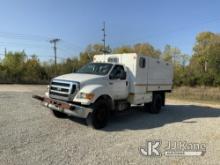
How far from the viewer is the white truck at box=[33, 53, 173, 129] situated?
771cm

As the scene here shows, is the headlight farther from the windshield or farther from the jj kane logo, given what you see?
the jj kane logo

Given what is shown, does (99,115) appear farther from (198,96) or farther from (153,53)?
(153,53)

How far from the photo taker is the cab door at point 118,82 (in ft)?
29.1

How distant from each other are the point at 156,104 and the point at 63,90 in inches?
226

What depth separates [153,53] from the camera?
63000 mm

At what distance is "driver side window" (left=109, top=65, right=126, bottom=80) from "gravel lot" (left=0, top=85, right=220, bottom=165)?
1.76 metres

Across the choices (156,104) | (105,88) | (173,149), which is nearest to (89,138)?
(105,88)

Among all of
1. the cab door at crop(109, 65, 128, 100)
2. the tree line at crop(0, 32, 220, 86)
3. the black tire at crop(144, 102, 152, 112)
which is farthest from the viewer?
the tree line at crop(0, 32, 220, 86)

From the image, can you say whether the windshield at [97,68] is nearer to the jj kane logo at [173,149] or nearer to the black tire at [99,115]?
the black tire at [99,115]

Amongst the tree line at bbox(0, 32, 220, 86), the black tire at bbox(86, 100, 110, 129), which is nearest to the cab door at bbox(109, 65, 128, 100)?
the black tire at bbox(86, 100, 110, 129)

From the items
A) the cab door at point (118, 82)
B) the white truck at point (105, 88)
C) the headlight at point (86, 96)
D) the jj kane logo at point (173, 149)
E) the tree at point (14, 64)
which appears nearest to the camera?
the jj kane logo at point (173, 149)

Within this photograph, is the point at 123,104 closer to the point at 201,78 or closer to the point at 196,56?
the point at 201,78

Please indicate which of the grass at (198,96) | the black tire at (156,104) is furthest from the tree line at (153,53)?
the black tire at (156,104)

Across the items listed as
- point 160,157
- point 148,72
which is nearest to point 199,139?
point 160,157
